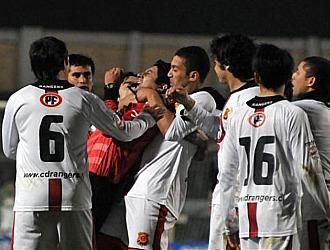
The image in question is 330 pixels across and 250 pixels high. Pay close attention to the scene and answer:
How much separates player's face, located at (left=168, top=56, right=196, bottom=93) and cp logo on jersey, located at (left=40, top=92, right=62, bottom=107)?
886mm

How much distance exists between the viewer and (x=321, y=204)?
5930 millimetres

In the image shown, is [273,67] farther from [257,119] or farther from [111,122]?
[111,122]

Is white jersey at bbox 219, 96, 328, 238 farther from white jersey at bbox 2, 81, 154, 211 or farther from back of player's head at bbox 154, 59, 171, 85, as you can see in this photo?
back of player's head at bbox 154, 59, 171, 85

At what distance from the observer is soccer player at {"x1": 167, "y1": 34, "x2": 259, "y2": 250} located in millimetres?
6234

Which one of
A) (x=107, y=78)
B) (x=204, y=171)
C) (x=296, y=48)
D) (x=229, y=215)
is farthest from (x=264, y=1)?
(x=229, y=215)

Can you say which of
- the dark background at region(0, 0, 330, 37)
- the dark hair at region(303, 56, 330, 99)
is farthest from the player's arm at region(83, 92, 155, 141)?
the dark background at region(0, 0, 330, 37)

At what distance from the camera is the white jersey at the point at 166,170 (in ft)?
21.9

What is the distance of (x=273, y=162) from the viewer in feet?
18.8

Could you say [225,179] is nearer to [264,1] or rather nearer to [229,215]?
[229,215]

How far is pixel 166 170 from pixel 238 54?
85cm

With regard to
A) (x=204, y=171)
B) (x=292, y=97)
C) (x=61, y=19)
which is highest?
(x=61, y=19)

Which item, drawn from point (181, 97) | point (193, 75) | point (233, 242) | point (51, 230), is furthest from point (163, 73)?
point (51, 230)

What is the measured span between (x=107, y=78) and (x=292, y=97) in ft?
3.79

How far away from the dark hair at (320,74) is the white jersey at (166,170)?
2.21 feet
